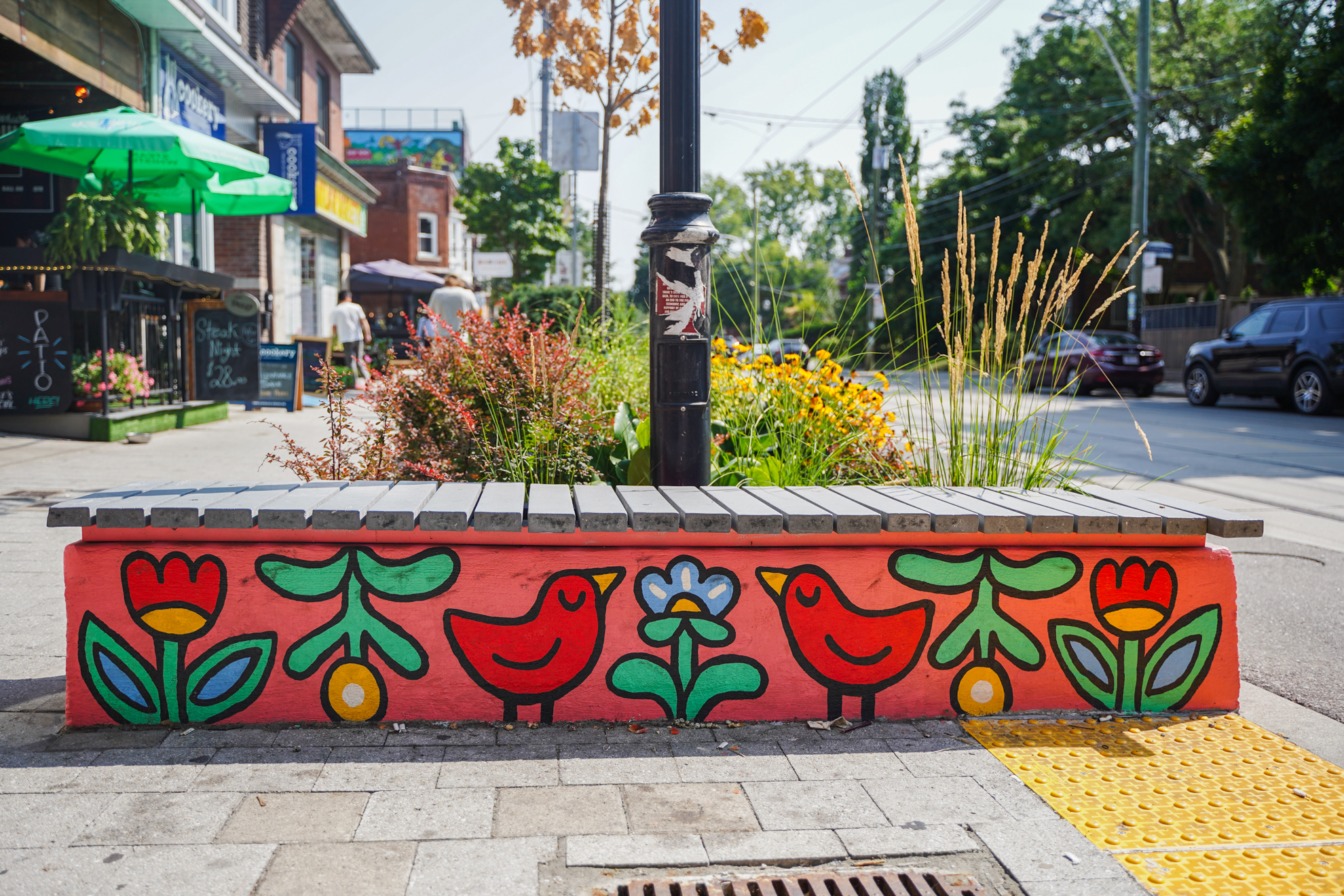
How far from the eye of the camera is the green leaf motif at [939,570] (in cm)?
301

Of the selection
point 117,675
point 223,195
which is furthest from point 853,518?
point 223,195

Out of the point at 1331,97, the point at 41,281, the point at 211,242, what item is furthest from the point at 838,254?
the point at 41,281

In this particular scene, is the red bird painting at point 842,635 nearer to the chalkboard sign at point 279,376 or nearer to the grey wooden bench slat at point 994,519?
the grey wooden bench slat at point 994,519

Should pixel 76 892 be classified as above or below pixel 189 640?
below

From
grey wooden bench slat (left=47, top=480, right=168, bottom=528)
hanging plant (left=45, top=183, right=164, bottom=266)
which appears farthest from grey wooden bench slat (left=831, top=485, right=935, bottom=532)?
hanging plant (left=45, top=183, right=164, bottom=266)

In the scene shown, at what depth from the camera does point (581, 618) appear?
9.57 ft

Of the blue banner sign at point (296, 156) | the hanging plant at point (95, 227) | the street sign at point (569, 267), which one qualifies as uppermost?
the blue banner sign at point (296, 156)

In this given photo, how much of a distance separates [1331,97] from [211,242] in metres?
18.7

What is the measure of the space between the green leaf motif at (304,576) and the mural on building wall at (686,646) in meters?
0.86

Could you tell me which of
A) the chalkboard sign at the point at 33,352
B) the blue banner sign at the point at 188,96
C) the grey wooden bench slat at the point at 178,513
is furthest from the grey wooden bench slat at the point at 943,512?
the blue banner sign at the point at 188,96

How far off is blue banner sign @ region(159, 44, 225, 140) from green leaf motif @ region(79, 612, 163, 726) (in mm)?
11590

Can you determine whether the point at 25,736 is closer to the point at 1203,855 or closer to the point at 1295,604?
the point at 1203,855

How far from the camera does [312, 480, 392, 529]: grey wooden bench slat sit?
2.76m

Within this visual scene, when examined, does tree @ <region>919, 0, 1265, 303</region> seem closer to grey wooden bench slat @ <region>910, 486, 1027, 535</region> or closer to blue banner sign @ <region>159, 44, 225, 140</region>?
blue banner sign @ <region>159, 44, 225, 140</region>
